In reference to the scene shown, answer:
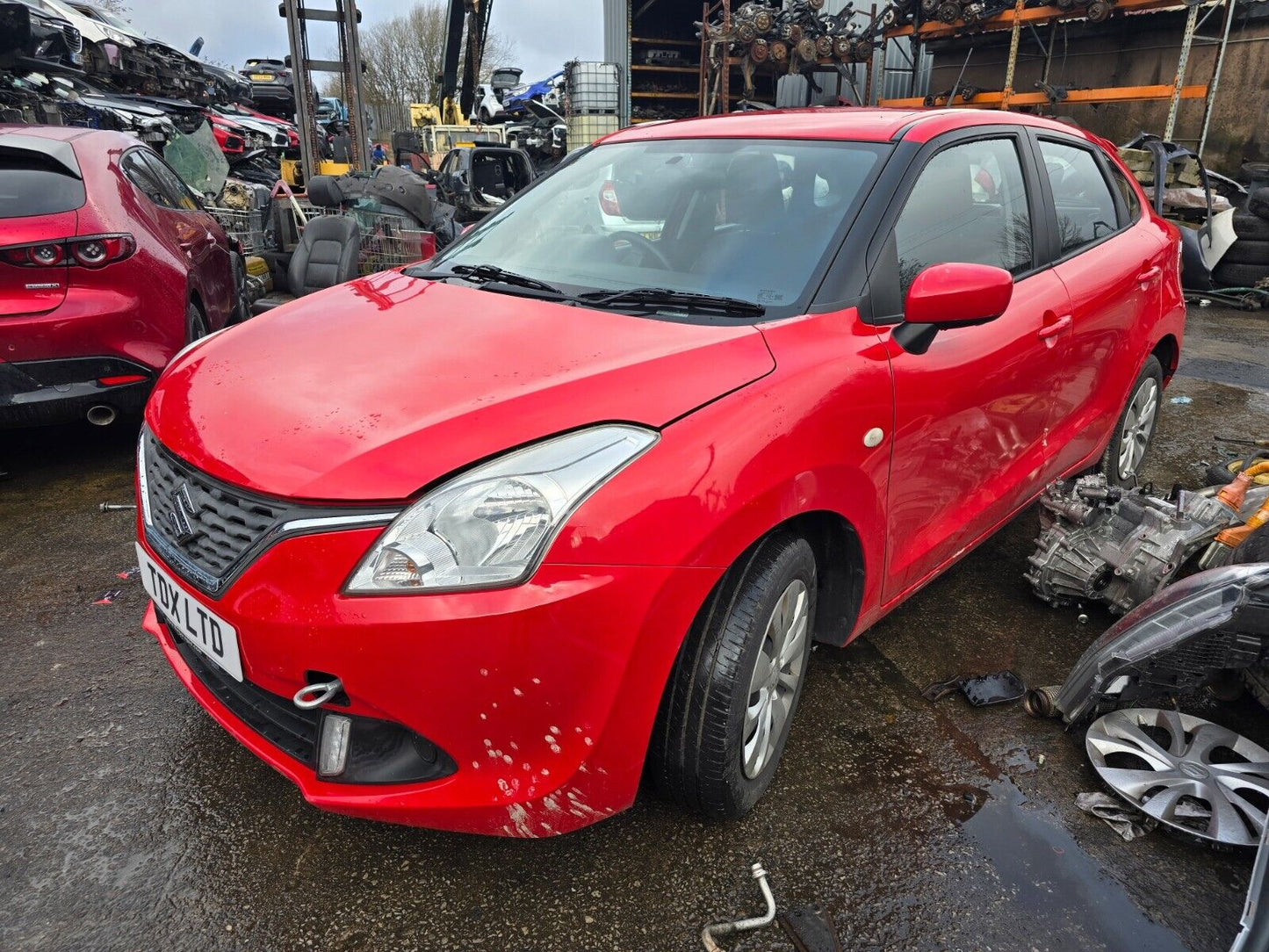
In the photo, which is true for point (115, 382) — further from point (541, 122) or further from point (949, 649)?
point (541, 122)

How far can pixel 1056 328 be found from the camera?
2.84 meters

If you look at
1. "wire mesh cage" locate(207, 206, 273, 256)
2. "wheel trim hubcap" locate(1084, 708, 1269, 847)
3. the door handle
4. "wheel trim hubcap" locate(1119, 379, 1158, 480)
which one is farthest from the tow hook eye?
"wire mesh cage" locate(207, 206, 273, 256)

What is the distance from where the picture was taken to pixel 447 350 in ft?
6.51

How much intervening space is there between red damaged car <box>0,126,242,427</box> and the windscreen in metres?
1.88

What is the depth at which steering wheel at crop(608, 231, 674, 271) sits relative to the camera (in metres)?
2.40

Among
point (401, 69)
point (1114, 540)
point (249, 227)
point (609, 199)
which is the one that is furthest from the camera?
point (401, 69)

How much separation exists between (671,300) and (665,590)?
0.87 meters

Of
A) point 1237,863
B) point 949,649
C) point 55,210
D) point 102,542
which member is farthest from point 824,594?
point 55,210

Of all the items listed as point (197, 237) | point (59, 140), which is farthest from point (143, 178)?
point (59, 140)

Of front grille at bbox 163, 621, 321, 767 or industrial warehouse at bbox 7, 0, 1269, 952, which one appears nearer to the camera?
industrial warehouse at bbox 7, 0, 1269, 952

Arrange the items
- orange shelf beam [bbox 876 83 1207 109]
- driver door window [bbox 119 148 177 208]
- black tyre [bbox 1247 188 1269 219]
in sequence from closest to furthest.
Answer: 1. driver door window [bbox 119 148 177 208]
2. black tyre [bbox 1247 188 1269 219]
3. orange shelf beam [bbox 876 83 1207 109]

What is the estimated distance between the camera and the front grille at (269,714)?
173 cm

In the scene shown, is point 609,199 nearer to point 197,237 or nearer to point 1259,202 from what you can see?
point 197,237

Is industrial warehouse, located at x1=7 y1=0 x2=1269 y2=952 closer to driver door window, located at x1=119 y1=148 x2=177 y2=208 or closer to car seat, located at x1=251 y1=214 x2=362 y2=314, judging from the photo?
driver door window, located at x1=119 y1=148 x2=177 y2=208
